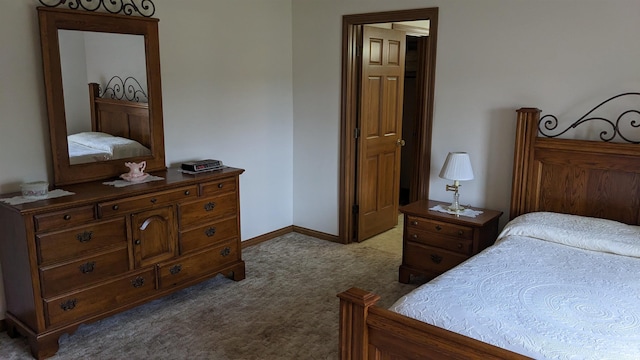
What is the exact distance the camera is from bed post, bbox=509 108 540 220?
11.0 feet

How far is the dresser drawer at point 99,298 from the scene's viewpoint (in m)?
2.78

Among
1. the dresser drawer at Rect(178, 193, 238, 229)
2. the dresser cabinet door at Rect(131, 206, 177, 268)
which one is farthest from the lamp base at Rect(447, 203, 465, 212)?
the dresser cabinet door at Rect(131, 206, 177, 268)

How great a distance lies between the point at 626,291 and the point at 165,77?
325cm

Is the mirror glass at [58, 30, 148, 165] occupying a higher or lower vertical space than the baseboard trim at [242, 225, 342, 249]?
higher

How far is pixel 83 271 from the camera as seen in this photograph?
2.87 meters

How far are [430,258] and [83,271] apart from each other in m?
2.35

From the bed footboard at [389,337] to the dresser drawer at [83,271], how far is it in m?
1.71

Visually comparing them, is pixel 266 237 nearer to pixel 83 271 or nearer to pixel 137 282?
pixel 137 282

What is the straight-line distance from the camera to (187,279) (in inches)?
137

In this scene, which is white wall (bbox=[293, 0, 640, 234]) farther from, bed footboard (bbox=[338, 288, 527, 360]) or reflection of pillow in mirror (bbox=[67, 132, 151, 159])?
bed footboard (bbox=[338, 288, 527, 360])

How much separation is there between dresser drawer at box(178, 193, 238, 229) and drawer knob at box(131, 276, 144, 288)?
43 cm

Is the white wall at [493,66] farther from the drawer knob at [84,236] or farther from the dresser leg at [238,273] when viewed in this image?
the drawer knob at [84,236]

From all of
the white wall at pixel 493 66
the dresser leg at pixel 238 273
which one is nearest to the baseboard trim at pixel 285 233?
the white wall at pixel 493 66

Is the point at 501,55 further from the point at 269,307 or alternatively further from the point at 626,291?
the point at 269,307
